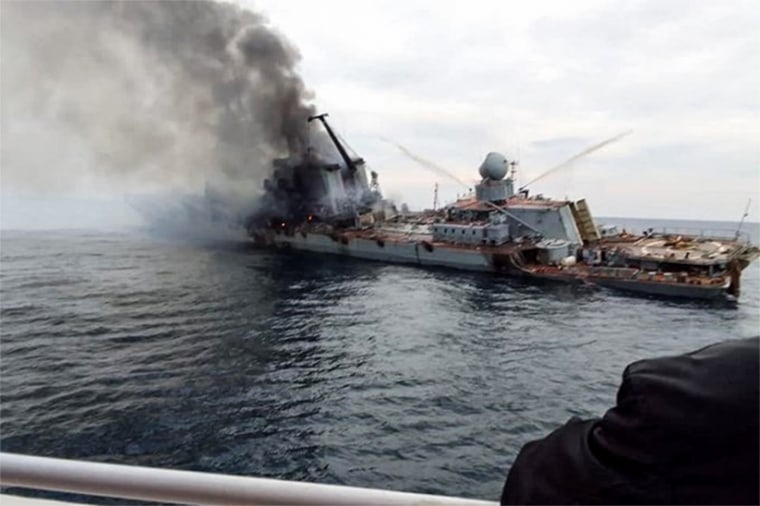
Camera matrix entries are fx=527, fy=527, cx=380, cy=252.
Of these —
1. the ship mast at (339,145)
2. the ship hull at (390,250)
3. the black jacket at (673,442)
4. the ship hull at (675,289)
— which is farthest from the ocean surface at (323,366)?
the ship mast at (339,145)

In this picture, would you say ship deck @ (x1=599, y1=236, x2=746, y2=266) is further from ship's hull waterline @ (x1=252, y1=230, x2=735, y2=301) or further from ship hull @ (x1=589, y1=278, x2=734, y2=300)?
ship's hull waterline @ (x1=252, y1=230, x2=735, y2=301)

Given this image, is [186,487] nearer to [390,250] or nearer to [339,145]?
[390,250]

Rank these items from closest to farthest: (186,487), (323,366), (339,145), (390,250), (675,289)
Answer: (186,487)
(323,366)
(675,289)
(390,250)
(339,145)

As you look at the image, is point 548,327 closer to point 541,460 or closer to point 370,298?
point 370,298

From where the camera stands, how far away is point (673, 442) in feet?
2.70

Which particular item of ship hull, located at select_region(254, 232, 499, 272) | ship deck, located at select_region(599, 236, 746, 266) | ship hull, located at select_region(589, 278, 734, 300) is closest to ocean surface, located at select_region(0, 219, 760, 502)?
ship hull, located at select_region(589, 278, 734, 300)

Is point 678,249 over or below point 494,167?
below

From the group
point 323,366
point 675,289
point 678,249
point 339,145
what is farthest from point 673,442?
point 339,145

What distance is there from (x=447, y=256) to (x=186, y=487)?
28611 millimetres

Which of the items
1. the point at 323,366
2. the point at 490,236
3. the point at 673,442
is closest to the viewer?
the point at 673,442

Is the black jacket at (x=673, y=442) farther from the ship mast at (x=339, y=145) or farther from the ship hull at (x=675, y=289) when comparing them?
the ship mast at (x=339, y=145)

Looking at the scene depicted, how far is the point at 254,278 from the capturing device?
2702 cm

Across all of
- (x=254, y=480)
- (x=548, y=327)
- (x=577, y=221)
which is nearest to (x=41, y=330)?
(x=548, y=327)

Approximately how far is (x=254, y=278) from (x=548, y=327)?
50.2 feet
